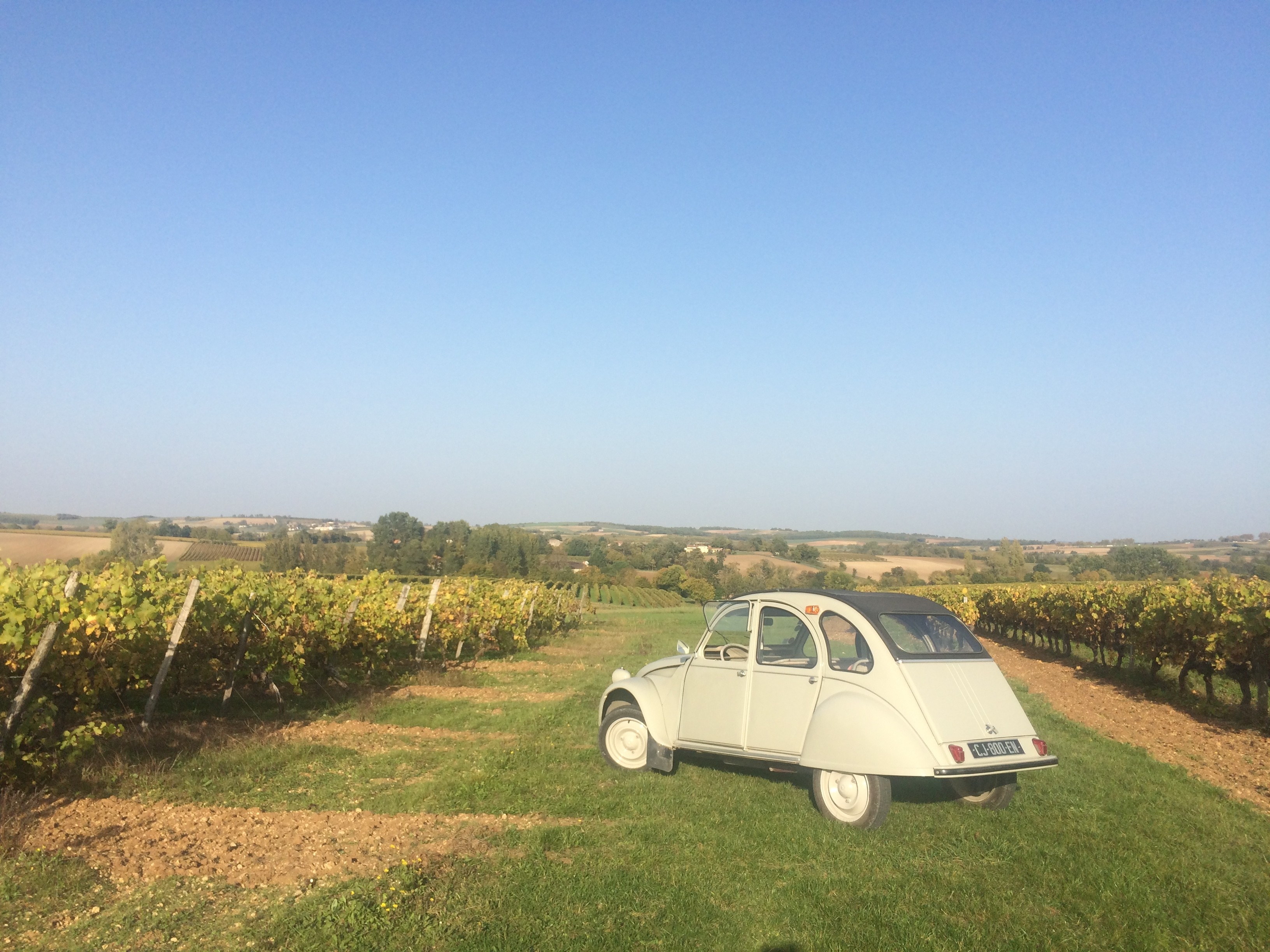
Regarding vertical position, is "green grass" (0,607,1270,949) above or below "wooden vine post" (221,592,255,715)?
below

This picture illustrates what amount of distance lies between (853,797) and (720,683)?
1.54 m

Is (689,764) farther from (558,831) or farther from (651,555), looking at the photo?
(651,555)

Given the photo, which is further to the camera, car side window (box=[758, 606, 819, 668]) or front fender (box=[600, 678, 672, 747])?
front fender (box=[600, 678, 672, 747])

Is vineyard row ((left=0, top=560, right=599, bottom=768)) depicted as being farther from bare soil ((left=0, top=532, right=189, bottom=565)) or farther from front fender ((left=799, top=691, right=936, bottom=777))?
bare soil ((left=0, top=532, right=189, bottom=565))

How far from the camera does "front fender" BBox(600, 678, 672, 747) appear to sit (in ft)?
26.0

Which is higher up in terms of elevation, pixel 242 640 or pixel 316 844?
pixel 242 640

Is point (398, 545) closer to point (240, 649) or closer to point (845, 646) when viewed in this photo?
point (240, 649)

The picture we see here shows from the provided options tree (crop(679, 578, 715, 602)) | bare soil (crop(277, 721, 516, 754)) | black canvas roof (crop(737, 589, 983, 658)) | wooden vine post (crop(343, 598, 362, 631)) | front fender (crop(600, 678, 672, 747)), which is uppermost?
black canvas roof (crop(737, 589, 983, 658))

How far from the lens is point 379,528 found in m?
77.2

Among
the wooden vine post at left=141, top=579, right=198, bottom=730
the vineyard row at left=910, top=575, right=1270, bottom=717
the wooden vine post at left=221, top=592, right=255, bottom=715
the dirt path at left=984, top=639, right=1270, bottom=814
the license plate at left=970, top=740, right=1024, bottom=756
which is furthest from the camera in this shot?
the vineyard row at left=910, top=575, right=1270, bottom=717

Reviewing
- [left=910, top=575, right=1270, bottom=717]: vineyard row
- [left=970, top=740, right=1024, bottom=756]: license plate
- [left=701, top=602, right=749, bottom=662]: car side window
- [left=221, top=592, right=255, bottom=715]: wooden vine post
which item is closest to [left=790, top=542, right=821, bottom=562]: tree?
[left=910, top=575, right=1270, bottom=717]: vineyard row

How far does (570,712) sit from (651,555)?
99609 mm

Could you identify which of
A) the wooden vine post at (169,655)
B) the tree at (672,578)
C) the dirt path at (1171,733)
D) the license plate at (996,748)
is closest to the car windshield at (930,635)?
the license plate at (996,748)

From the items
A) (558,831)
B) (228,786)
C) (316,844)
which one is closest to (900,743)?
(558,831)
